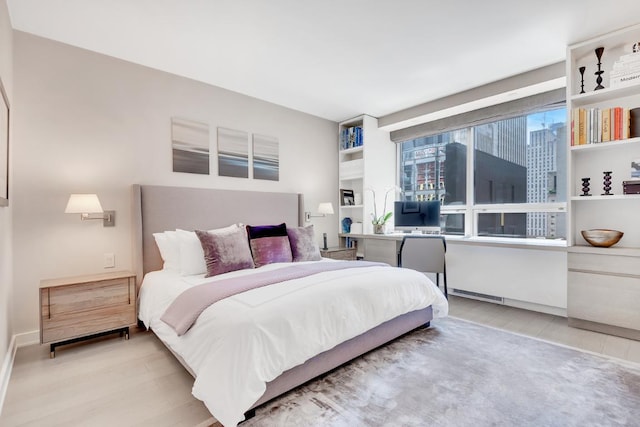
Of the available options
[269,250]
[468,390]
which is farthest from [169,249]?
[468,390]

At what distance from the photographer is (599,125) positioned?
2.82 meters

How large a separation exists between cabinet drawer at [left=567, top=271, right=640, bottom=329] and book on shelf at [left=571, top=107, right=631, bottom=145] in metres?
1.23

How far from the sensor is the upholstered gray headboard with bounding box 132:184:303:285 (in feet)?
9.84

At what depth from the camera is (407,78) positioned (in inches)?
136

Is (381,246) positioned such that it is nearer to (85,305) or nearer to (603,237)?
(603,237)

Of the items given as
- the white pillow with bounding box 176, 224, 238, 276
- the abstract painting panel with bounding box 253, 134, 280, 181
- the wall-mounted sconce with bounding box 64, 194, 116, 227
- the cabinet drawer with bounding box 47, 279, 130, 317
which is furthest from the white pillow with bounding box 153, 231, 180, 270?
the abstract painting panel with bounding box 253, 134, 280, 181

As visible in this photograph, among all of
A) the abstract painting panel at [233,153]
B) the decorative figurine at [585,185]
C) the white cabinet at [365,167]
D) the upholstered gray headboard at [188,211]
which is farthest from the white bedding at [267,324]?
the white cabinet at [365,167]

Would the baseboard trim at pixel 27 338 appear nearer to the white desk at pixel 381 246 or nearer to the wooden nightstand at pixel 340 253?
the wooden nightstand at pixel 340 253

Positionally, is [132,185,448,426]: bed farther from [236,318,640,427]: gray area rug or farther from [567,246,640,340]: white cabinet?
[567,246,640,340]: white cabinet

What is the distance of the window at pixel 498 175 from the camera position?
140 inches

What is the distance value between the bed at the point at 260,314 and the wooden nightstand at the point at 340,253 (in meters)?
0.99

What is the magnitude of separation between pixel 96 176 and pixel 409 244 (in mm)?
3364

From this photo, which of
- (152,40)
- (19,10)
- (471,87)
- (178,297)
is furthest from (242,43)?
(471,87)

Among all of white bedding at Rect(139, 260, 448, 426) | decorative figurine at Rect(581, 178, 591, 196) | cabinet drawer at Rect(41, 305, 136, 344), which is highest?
decorative figurine at Rect(581, 178, 591, 196)
